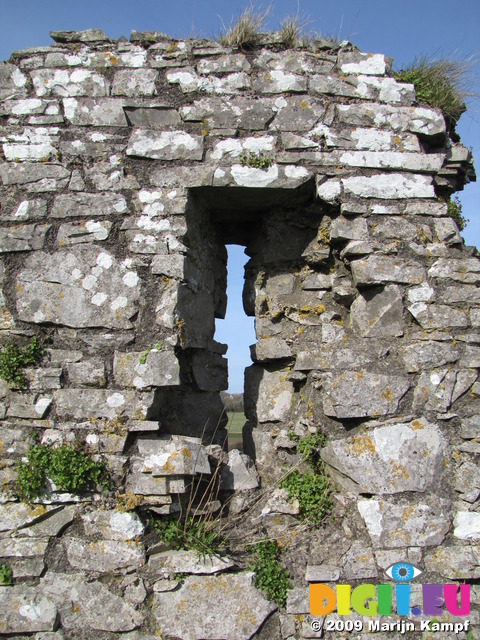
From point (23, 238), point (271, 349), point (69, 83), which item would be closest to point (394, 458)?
point (271, 349)

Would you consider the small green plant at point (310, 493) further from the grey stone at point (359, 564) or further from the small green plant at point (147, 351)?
the small green plant at point (147, 351)

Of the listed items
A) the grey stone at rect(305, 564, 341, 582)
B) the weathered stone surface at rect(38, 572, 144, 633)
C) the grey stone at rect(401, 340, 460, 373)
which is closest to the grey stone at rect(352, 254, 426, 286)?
the grey stone at rect(401, 340, 460, 373)

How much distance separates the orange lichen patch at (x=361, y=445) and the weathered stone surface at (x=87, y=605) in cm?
162

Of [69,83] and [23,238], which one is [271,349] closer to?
[23,238]

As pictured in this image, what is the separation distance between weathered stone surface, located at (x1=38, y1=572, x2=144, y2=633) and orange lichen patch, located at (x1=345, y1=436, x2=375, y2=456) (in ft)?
5.30

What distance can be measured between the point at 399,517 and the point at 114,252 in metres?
2.50

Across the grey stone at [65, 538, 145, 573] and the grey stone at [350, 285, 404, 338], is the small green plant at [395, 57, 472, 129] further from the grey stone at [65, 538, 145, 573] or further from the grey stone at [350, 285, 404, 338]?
the grey stone at [65, 538, 145, 573]

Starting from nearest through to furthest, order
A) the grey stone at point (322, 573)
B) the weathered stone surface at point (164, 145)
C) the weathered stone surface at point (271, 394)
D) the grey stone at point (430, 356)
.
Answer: the grey stone at point (322, 573), the grey stone at point (430, 356), the weathered stone surface at point (164, 145), the weathered stone surface at point (271, 394)

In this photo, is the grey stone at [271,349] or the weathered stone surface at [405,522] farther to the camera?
the grey stone at [271,349]

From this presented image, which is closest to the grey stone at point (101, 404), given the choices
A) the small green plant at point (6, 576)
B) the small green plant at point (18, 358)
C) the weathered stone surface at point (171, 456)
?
the weathered stone surface at point (171, 456)

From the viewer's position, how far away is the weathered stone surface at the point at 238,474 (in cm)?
330

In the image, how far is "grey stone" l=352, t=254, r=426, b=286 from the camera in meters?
3.17

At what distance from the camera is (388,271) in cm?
318

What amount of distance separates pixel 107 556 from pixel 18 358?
53.2 inches
